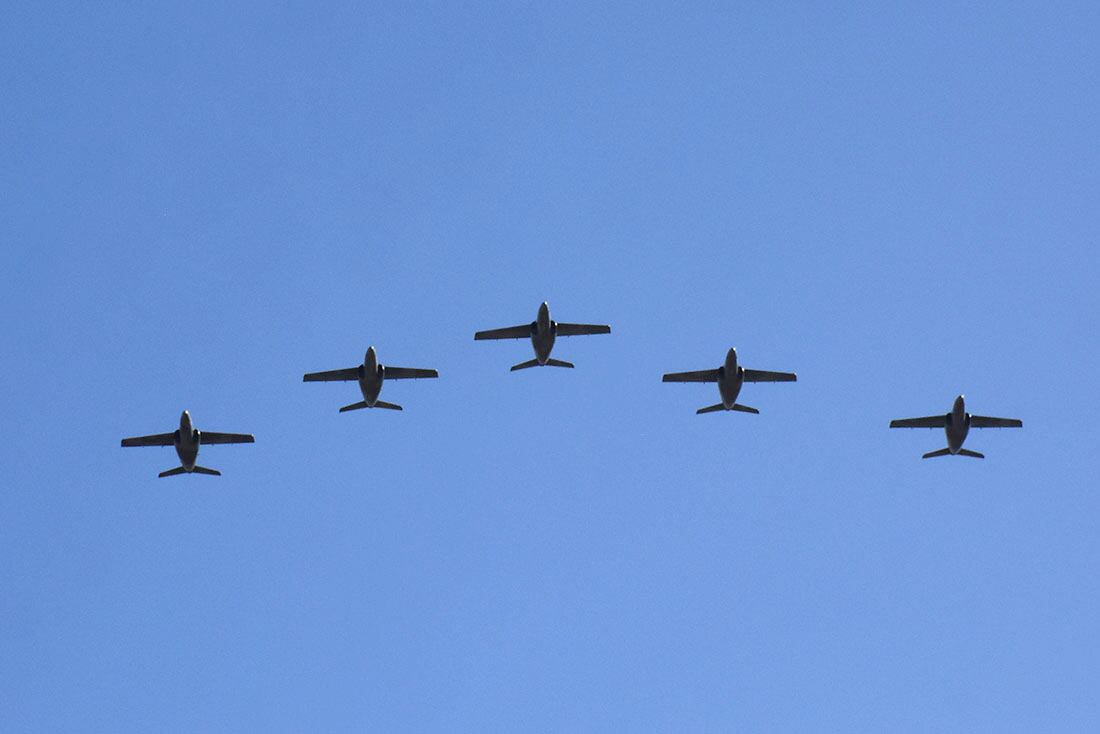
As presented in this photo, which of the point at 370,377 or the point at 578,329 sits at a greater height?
the point at 578,329

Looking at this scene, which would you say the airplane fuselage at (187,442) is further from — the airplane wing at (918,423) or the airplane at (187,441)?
the airplane wing at (918,423)

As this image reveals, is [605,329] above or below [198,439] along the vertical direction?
above

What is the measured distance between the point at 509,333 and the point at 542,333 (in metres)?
4.60

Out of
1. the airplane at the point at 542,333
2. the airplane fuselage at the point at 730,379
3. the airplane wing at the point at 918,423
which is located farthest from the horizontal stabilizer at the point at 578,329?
the airplane wing at the point at 918,423

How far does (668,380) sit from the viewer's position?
130 meters

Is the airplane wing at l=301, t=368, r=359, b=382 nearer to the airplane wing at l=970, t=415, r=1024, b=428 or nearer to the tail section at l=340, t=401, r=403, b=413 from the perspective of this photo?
the tail section at l=340, t=401, r=403, b=413

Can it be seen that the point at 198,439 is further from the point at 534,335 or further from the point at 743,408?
the point at 743,408

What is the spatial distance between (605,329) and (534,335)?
7.27 meters

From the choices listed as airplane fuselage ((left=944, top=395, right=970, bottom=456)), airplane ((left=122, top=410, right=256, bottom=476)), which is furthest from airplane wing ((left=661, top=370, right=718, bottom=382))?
airplane ((left=122, top=410, right=256, bottom=476))

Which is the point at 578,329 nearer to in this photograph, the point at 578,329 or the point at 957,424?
the point at 578,329

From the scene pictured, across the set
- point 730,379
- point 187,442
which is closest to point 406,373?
point 187,442

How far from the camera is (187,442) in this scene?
12256 cm

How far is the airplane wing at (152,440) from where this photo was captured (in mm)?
126000

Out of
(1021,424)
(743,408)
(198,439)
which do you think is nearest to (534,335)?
(743,408)
